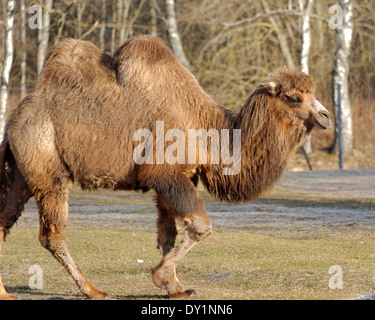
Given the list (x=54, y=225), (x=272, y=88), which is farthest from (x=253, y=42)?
(x=54, y=225)

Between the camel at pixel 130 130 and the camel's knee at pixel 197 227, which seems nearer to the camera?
the camel's knee at pixel 197 227

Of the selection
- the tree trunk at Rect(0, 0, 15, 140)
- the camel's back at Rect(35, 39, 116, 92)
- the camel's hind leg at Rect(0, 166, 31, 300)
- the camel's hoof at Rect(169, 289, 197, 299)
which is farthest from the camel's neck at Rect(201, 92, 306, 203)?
the tree trunk at Rect(0, 0, 15, 140)

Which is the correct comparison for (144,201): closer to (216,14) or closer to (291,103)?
(291,103)

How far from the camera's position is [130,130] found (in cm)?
656

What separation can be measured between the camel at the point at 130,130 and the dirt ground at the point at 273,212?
7.34 ft

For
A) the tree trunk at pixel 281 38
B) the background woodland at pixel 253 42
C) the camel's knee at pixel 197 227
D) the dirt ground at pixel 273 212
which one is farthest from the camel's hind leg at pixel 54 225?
the tree trunk at pixel 281 38

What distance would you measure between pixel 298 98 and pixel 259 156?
626mm

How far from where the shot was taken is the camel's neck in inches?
262

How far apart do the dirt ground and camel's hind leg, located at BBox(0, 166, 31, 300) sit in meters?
2.60

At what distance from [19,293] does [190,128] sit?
7.53 ft

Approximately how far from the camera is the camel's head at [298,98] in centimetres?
659

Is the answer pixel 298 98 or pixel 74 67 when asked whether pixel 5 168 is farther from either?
pixel 298 98

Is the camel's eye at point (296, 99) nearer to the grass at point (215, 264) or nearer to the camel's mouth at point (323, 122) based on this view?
the camel's mouth at point (323, 122)

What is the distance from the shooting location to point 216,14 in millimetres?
28484
